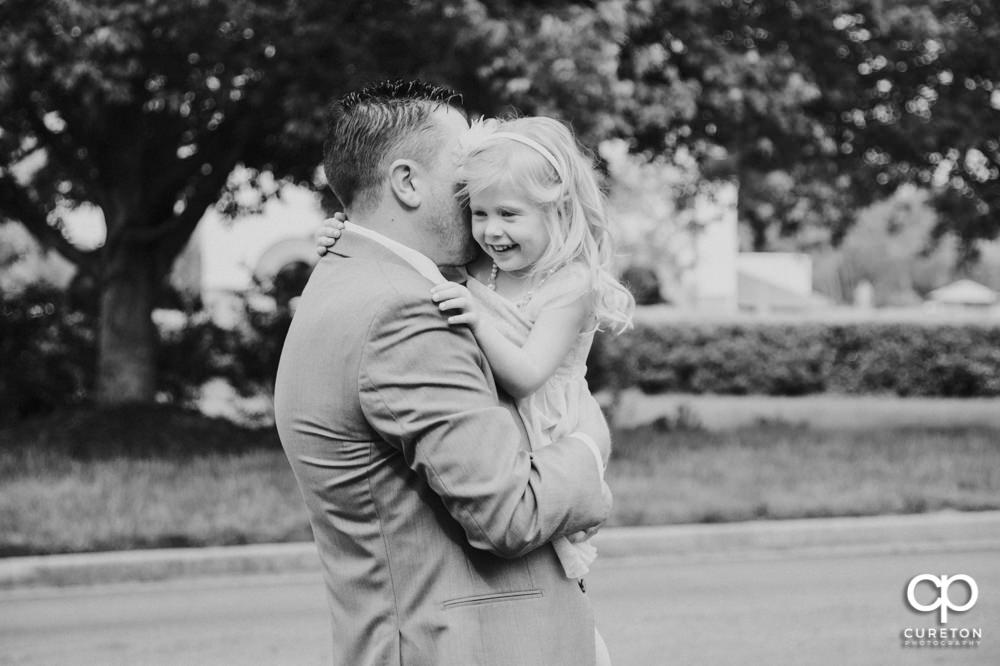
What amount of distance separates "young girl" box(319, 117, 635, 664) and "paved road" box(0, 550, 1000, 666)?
3618 mm

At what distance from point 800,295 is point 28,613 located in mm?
43458

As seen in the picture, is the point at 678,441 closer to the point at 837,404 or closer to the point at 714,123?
the point at 714,123

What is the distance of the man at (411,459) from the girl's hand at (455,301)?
0.02 metres

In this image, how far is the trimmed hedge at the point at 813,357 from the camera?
2133cm

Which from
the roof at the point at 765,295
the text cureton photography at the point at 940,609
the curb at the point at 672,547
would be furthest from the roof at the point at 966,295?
the text cureton photography at the point at 940,609

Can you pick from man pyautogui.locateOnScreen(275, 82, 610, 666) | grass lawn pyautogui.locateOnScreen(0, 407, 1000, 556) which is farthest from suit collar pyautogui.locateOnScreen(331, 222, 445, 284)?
grass lawn pyautogui.locateOnScreen(0, 407, 1000, 556)

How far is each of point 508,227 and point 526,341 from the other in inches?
9.1

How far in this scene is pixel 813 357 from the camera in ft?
70.6

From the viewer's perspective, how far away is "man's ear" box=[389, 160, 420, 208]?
2000mm

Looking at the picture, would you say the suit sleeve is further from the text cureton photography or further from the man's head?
the text cureton photography

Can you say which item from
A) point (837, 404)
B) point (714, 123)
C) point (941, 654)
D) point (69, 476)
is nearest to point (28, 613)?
point (69, 476)

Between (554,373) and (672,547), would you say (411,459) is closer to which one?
(554,373)

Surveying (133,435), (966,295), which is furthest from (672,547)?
(966,295)

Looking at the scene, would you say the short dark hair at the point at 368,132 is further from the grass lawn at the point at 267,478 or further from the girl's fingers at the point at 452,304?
the grass lawn at the point at 267,478
